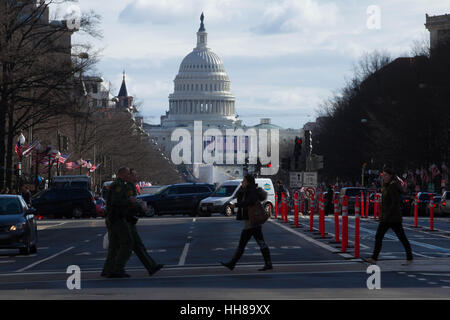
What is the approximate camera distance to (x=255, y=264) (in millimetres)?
22094

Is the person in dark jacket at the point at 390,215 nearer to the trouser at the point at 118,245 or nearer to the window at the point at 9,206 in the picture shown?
the trouser at the point at 118,245

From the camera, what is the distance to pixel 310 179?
4572cm

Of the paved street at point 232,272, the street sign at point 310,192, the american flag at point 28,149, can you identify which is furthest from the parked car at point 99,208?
the paved street at point 232,272

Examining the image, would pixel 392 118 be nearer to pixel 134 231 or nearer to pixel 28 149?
pixel 28 149

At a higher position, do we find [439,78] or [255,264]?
[439,78]

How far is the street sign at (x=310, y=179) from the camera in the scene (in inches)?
1795

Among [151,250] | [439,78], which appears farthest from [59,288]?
[439,78]

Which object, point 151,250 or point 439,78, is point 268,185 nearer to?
point 439,78

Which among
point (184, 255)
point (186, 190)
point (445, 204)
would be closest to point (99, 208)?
point (186, 190)

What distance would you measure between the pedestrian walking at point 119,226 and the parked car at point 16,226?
25.7 ft

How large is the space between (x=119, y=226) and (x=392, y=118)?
2410 inches

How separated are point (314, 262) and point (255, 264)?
1.12m

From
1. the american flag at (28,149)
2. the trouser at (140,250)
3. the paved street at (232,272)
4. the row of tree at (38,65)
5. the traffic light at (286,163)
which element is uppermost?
the row of tree at (38,65)

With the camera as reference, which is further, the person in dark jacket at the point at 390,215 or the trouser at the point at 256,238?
the person in dark jacket at the point at 390,215
